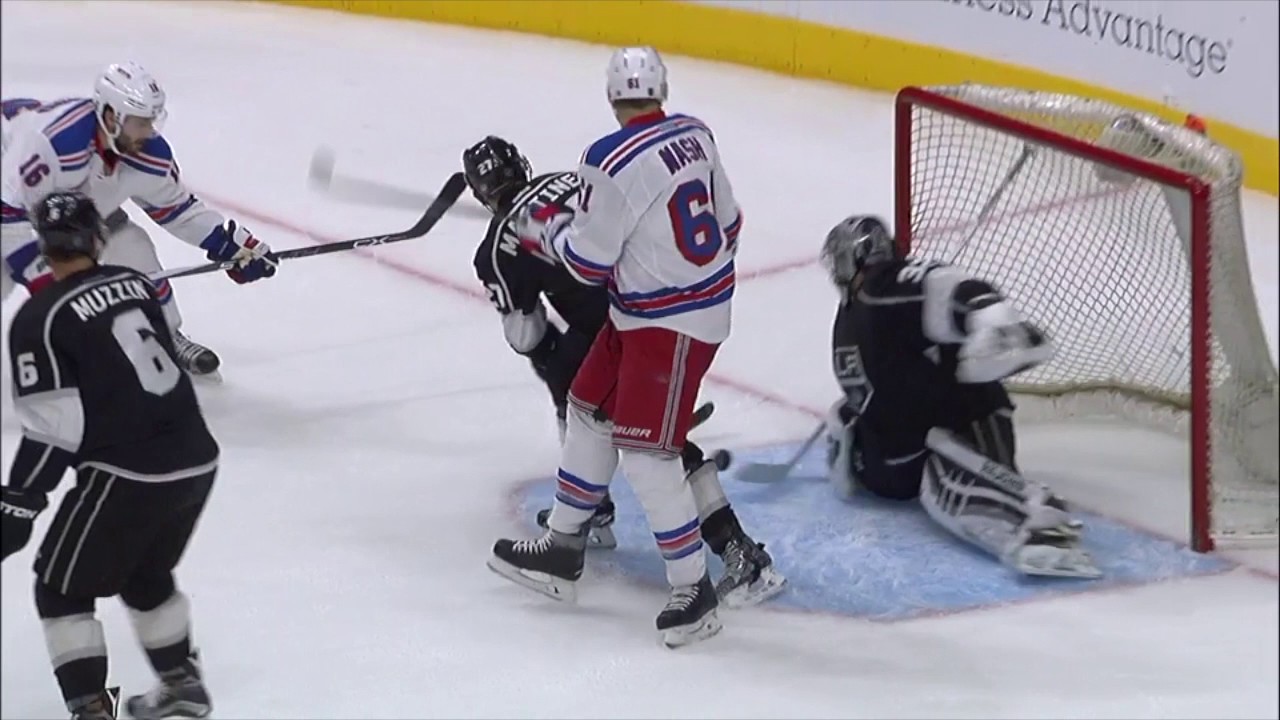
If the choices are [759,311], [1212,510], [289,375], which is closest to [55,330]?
[289,375]

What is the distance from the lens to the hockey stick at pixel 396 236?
11.9ft

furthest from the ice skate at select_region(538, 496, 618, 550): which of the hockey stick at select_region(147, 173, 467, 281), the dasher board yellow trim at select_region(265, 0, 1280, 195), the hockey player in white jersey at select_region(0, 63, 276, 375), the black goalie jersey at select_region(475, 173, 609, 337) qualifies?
the dasher board yellow trim at select_region(265, 0, 1280, 195)

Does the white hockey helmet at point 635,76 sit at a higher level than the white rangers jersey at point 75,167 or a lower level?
higher

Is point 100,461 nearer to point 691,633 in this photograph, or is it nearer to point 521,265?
point 521,265

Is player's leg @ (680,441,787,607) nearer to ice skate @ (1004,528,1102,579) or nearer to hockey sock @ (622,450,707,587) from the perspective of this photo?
hockey sock @ (622,450,707,587)

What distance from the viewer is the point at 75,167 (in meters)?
3.25

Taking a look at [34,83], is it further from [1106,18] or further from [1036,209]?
[1106,18]

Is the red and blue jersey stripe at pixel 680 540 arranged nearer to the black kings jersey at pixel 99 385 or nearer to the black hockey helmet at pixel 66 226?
the black kings jersey at pixel 99 385

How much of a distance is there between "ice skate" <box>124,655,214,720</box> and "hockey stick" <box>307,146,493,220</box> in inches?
53.7

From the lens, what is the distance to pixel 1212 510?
3330 mm

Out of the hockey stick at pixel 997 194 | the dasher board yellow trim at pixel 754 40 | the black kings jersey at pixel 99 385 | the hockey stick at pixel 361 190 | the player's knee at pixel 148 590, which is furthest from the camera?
the dasher board yellow trim at pixel 754 40

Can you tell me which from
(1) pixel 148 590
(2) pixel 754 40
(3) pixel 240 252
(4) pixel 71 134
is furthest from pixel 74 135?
(2) pixel 754 40

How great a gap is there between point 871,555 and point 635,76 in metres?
0.95

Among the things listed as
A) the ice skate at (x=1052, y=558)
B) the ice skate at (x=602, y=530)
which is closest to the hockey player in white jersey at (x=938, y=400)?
the ice skate at (x=1052, y=558)
